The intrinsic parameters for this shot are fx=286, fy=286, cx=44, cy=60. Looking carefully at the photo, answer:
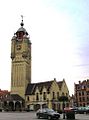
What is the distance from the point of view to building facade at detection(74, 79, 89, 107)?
114750 millimetres

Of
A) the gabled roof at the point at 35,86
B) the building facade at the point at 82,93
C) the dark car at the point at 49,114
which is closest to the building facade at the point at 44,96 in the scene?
the gabled roof at the point at 35,86

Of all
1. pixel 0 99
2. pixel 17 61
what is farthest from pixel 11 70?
pixel 0 99

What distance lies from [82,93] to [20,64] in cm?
3011

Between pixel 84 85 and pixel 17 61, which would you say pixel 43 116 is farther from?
pixel 84 85

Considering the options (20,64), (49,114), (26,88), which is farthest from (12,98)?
(49,114)

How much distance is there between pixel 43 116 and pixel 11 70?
63.0 metres

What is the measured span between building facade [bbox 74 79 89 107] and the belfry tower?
24.9 meters

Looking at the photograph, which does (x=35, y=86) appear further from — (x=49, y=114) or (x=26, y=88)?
(x=49, y=114)

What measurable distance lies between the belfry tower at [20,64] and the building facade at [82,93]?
24.9 m

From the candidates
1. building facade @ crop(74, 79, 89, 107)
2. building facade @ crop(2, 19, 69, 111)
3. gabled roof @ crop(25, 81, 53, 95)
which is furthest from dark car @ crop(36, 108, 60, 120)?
building facade @ crop(74, 79, 89, 107)

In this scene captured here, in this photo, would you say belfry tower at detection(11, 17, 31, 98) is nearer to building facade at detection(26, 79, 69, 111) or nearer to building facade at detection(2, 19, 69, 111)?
building facade at detection(2, 19, 69, 111)

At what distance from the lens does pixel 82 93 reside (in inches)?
4584

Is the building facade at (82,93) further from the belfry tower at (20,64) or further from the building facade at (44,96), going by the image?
the belfry tower at (20,64)

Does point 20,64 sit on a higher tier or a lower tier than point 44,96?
higher
